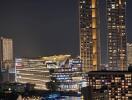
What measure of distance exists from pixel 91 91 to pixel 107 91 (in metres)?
0.89

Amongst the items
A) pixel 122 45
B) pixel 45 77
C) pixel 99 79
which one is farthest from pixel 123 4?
pixel 99 79

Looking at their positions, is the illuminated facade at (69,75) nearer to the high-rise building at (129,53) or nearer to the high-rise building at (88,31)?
the high-rise building at (88,31)

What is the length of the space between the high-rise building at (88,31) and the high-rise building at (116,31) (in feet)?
10.5

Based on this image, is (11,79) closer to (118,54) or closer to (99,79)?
(118,54)

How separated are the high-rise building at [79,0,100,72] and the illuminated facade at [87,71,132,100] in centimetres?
938

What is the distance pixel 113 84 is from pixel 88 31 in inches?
459

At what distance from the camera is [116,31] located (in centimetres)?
4541

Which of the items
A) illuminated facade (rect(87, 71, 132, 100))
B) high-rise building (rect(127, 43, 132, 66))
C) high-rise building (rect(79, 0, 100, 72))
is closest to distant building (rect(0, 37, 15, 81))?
high-rise building (rect(79, 0, 100, 72))

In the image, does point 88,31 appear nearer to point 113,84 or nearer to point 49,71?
point 49,71

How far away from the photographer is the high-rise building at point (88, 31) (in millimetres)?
41281

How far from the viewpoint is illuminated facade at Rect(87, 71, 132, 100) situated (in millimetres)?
30031

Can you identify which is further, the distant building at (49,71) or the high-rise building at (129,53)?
the high-rise building at (129,53)

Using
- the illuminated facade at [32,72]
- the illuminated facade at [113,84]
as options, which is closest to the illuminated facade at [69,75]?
the illuminated facade at [32,72]

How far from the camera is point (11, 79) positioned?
149 ft
